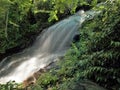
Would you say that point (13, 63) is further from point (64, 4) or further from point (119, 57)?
point (64, 4)

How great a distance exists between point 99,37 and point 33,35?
7.85 meters

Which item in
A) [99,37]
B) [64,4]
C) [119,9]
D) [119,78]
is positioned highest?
[64,4]

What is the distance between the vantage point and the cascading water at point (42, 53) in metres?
9.95

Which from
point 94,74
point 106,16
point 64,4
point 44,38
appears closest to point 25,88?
point 94,74

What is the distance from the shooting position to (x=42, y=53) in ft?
38.3

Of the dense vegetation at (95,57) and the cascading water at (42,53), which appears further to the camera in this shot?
the cascading water at (42,53)

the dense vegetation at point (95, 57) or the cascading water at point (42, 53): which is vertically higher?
the dense vegetation at point (95, 57)

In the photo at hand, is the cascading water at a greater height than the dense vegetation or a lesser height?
lesser

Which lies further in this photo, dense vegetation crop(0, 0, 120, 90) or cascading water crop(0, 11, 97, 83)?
cascading water crop(0, 11, 97, 83)

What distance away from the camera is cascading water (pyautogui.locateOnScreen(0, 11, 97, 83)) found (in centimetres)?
995

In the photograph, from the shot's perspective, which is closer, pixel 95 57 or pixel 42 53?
pixel 95 57

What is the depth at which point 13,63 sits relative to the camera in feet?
35.9

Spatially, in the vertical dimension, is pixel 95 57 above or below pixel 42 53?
above

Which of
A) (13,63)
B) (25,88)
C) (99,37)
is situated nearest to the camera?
(99,37)
